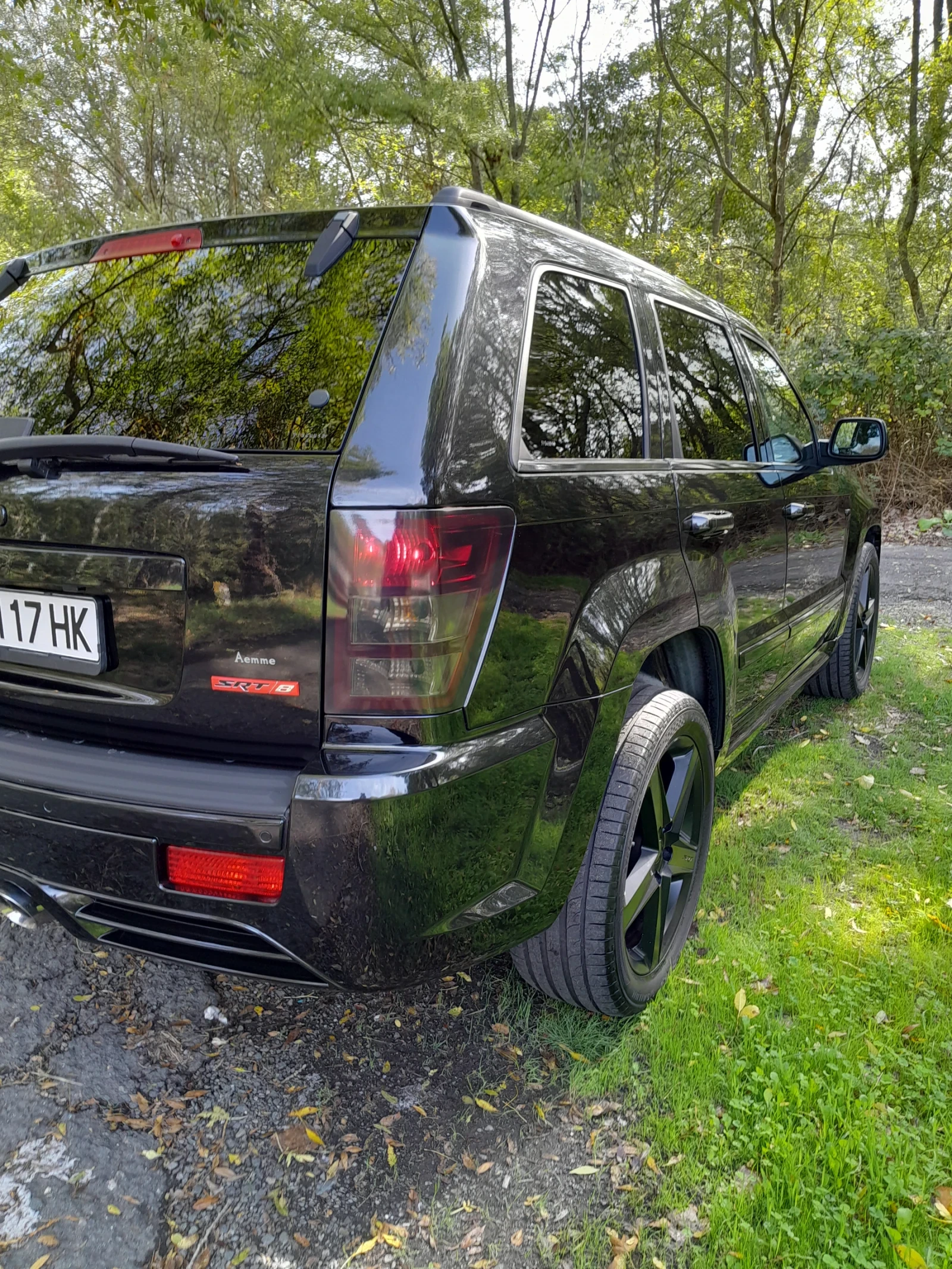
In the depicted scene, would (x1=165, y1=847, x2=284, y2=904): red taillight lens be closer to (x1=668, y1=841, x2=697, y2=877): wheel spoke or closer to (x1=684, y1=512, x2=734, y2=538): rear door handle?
(x1=668, y1=841, x2=697, y2=877): wheel spoke

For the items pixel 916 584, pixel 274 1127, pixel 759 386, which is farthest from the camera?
pixel 916 584

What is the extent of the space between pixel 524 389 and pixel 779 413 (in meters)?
2.28

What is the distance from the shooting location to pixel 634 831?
2.07 m

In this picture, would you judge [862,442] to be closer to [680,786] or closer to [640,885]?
[680,786]

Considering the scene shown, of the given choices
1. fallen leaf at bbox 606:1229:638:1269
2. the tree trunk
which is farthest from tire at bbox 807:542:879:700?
the tree trunk

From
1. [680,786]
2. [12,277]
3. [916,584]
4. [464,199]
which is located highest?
[464,199]

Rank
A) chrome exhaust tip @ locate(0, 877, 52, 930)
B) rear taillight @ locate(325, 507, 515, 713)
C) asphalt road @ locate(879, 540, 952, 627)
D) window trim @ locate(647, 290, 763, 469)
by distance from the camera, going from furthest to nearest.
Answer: asphalt road @ locate(879, 540, 952, 627)
window trim @ locate(647, 290, 763, 469)
chrome exhaust tip @ locate(0, 877, 52, 930)
rear taillight @ locate(325, 507, 515, 713)

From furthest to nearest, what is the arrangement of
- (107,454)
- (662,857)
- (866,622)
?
(866,622) < (662,857) < (107,454)

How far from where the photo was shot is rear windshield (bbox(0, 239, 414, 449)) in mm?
1582

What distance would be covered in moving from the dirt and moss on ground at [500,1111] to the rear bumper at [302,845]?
0.51 m

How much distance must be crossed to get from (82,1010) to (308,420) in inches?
66.7

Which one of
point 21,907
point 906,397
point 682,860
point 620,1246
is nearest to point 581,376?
Answer: point 682,860

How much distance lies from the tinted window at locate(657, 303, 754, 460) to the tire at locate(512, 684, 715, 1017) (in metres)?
0.82

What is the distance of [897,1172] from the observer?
1706 millimetres
